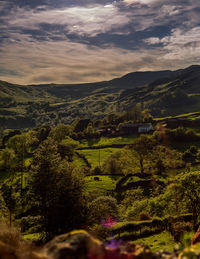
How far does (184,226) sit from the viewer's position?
23.6m

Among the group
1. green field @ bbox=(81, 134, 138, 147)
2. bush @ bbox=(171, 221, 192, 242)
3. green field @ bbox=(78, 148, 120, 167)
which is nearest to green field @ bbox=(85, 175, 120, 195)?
green field @ bbox=(78, 148, 120, 167)

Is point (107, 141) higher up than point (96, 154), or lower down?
higher up

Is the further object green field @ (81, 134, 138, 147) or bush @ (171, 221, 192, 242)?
green field @ (81, 134, 138, 147)

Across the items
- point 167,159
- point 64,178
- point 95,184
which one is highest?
point 64,178

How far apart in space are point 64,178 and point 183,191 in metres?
16.0

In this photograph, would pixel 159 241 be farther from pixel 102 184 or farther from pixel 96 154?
pixel 96 154

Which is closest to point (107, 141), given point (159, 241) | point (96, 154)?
point (96, 154)

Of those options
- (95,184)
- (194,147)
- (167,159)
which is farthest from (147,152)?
(194,147)

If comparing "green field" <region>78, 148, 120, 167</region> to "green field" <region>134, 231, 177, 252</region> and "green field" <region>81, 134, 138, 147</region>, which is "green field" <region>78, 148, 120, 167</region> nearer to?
"green field" <region>81, 134, 138, 147</region>

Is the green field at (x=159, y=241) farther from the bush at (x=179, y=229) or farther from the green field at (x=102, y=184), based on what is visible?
the green field at (x=102, y=184)

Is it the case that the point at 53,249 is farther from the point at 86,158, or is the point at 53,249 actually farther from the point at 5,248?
the point at 86,158

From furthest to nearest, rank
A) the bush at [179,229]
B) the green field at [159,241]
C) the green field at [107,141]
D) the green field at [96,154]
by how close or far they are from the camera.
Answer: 1. the green field at [107,141]
2. the green field at [96,154]
3. the bush at [179,229]
4. the green field at [159,241]

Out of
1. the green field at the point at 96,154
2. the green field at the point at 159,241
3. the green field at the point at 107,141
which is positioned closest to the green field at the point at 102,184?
the green field at the point at 96,154

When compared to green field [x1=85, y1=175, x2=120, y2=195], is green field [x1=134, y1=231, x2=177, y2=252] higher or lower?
higher
